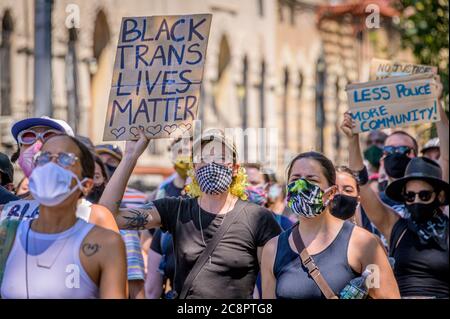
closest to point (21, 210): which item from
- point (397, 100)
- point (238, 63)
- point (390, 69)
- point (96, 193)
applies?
point (96, 193)

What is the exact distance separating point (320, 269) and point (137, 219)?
4.64ft

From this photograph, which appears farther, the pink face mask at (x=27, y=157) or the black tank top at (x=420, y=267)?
the black tank top at (x=420, y=267)

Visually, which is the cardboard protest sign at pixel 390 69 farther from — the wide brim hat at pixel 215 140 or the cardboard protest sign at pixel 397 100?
the wide brim hat at pixel 215 140

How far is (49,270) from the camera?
5.45 metres

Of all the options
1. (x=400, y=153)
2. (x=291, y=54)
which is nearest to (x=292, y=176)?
(x=400, y=153)

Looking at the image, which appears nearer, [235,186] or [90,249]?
[90,249]

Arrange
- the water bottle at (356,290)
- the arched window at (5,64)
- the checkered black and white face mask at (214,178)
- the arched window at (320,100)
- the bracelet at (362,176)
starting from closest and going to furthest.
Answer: the water bottle at (356,290)
the checkered black and white face mask at (214,178)
the bracelet at (362,176)
the arched window at (5,64)
the arched window at (320,100)

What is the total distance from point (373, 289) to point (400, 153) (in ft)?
13.0

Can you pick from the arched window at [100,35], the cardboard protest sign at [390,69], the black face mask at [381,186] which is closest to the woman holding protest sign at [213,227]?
the black face mask at [381,186]

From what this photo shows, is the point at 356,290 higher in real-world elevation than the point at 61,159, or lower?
lower

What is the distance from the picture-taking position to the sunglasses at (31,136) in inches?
286

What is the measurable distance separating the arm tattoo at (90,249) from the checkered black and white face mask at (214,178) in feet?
7.57

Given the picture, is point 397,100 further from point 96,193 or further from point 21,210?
point 21,210
